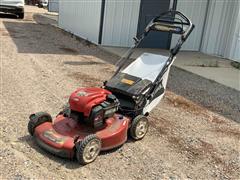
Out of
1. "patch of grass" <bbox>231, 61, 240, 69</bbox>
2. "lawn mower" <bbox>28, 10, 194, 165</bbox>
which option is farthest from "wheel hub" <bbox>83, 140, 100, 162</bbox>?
"patch of grass" <bbox>231, 61, 240, 69</bbox>

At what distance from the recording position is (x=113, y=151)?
4.76 meters

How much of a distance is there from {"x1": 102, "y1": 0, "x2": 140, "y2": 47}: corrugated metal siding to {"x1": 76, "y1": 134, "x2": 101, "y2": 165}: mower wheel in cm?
893

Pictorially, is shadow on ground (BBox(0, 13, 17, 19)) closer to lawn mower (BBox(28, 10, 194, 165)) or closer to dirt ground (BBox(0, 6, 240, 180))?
dirt ground (BBox(0, 6, 240, 180))

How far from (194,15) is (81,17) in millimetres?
4272

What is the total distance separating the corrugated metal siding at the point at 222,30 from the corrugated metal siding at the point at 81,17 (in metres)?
3.95

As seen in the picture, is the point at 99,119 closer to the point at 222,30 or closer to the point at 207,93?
the point at 207,93

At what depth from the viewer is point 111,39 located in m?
13.0

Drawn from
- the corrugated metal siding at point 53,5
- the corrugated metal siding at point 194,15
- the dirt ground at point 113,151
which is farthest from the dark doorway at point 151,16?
the corrugated metal siding at point 53,5

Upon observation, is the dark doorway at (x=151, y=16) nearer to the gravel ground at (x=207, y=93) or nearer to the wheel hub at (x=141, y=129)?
the gravel ground at (x=207, y=93)

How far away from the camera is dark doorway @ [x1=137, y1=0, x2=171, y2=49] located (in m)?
13.1


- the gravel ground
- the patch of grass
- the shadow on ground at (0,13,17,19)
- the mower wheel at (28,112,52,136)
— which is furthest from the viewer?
the shadow on ground at (0,13,17,19)

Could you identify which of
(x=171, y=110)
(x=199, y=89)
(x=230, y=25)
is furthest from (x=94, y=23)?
(x=171, y=110)

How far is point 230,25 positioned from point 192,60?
2228 millimetres

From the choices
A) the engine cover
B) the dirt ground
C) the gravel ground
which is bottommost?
the gravel ground
